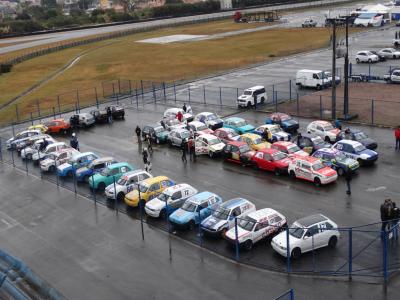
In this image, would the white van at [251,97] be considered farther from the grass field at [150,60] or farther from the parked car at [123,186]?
the parked car at [123,186]

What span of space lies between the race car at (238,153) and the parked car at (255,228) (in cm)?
1054

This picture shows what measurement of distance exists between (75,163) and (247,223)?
1517 cm

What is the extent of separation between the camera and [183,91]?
61125 millimetres

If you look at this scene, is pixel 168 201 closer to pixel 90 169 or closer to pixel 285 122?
pixel 90 169

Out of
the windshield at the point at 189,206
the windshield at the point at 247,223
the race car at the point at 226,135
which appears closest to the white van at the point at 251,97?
the race car at the point at 226,135

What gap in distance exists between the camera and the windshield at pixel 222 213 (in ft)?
79.5

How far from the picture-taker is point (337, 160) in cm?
3142

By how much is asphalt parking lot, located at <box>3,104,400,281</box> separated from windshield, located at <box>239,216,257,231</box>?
0.98 m

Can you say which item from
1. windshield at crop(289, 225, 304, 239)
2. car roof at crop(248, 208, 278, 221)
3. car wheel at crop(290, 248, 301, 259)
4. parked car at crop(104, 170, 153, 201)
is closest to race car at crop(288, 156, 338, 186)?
Result: car roof at crop(248, 208, 278, 221)

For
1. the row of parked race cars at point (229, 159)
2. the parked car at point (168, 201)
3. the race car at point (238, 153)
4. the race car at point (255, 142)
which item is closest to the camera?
the row of parked race cars at point (229, 159)

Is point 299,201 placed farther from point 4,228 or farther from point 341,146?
point 4,228

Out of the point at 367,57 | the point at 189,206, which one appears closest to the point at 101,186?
the point at 189,206

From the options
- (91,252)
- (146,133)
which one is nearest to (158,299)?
(91,252)

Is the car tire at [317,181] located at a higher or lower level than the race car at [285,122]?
lower
